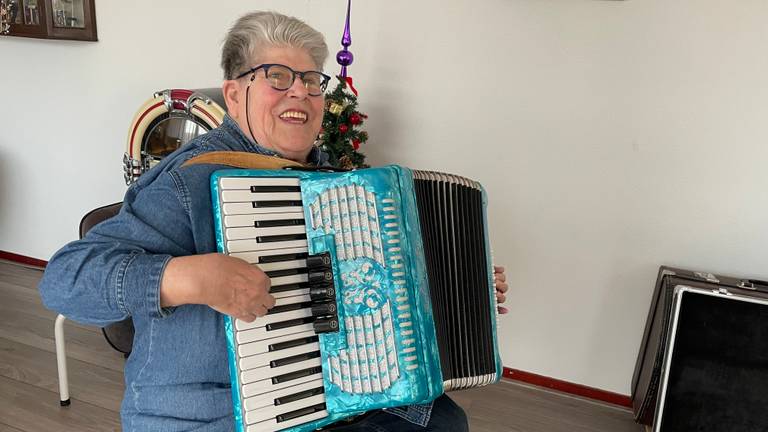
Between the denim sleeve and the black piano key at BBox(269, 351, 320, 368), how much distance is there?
200mm

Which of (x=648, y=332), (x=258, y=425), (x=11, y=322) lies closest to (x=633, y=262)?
(x=648, y=332)

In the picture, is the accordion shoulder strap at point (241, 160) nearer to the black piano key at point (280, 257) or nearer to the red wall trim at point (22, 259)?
the black piano key at point (280, 257)

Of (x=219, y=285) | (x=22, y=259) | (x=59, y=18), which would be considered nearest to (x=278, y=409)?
(x=219, y=285)

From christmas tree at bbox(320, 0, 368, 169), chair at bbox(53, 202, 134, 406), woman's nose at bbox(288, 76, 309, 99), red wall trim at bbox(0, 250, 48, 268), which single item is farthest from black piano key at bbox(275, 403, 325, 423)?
red wall trim at bbox(0, 250, 48, 268)

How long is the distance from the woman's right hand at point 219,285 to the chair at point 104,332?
34.0 inches

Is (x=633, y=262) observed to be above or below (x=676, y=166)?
below

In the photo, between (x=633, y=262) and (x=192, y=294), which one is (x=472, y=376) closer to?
(x=192, y=294)

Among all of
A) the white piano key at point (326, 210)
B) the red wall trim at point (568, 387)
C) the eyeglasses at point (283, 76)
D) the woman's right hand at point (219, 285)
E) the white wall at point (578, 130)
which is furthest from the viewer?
the red wall trim at point (568, 387)

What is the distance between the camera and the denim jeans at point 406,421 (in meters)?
1.11

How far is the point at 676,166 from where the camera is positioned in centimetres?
191

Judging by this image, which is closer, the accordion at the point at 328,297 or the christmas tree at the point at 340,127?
the accordion at the point at 328,297

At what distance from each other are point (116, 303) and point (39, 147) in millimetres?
2806

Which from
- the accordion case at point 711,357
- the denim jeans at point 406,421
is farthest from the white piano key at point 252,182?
the accordion case at point 711,357

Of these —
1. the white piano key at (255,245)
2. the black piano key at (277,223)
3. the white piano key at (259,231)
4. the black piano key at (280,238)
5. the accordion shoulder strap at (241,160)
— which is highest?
the accordion shoulder strap at (241,160)
